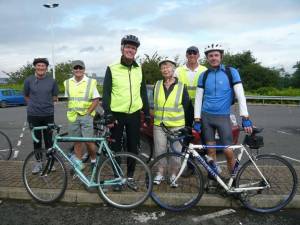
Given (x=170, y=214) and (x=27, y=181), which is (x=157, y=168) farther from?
(x=27, y=181)

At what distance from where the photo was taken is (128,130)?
5.11m

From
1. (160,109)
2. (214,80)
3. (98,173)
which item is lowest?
(98,173)

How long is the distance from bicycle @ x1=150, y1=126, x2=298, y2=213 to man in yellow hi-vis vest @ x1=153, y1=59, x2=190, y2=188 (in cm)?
38

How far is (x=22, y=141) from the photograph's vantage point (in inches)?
389

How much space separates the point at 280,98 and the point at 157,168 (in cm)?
2536

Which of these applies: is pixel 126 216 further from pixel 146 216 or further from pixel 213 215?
pixel 213 215

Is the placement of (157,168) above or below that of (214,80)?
below

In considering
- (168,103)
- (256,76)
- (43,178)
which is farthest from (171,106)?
(256,76)

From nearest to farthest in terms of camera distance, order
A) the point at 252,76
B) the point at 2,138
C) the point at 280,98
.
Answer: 1. the point at 2,138
2. the point at 280,98
3. the point at 252,76

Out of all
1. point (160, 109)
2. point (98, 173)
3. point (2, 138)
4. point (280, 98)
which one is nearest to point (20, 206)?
point (98, 173)

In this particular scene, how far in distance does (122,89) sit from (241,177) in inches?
76.6

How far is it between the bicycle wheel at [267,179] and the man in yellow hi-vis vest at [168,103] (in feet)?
3.42

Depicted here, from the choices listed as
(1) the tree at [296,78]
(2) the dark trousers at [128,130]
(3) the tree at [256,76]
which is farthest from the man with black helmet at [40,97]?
(1) the tree at [296,78]

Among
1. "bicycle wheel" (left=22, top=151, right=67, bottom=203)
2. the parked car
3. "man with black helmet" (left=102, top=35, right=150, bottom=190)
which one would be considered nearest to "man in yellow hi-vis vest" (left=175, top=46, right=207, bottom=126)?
"man with black helmet" (left=102, top=35, right=150, bottom=190)
